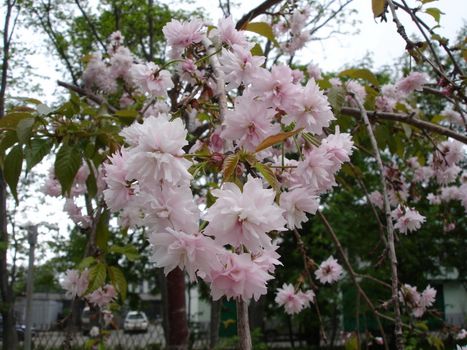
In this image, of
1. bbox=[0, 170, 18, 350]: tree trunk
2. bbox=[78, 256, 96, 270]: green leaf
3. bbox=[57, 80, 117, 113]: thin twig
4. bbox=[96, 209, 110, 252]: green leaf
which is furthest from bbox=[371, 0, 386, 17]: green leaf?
bbox=[0, 170, 18, 350]: tree trunk

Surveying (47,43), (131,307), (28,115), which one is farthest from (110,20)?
(131,307)

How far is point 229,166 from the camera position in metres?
0.70

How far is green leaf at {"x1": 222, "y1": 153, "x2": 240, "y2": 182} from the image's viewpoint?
2.25 ft

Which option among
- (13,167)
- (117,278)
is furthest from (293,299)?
(13,167)

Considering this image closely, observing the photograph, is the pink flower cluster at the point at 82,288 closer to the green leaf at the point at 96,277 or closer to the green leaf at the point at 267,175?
the green leaf at the point at 96,277

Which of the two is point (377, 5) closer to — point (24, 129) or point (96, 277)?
point (24, 129)

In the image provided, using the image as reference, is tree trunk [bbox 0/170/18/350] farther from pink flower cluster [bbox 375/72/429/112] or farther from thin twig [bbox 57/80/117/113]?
pink flower cluster [bbox 375/72/429/112]

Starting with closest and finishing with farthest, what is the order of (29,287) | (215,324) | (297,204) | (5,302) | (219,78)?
(297,204)
(219,78)
(29,287)
(5,302)
(215,324)

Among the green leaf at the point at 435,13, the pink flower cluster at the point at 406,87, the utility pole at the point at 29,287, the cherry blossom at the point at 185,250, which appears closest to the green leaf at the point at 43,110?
the cherry blossom at the point at 185,250

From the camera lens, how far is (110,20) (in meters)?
7.14

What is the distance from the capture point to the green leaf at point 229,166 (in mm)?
685

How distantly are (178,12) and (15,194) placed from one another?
255 inches

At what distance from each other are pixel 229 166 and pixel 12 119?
1.03 m

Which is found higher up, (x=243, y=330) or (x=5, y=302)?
(x=243, y=330)
